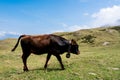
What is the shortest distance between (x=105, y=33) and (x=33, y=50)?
193ft

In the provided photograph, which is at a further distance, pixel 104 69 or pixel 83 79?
pixel 104 69

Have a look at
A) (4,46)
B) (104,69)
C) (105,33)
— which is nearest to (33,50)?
(104,69)

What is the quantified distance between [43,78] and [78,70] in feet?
10.1

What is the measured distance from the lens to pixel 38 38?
1908 cm

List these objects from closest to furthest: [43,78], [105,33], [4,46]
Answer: [43,78], [4,46], [105,33]

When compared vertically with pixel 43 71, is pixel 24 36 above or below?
above

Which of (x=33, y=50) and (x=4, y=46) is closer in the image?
(x=33, y=50)

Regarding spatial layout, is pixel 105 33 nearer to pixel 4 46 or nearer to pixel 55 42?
pixel 4 46

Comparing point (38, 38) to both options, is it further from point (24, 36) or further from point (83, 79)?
point (83, 79)

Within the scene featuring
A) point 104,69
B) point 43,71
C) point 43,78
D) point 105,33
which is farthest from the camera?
point 105,33

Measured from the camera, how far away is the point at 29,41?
1903 cm

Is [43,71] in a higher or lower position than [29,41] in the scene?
lower

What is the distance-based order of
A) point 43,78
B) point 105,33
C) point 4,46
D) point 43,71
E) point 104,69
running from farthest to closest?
point 105,33 < point 4,46 < point 104,69 < point 43,71 < point 43,78

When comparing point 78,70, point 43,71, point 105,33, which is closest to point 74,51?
point 78,70
